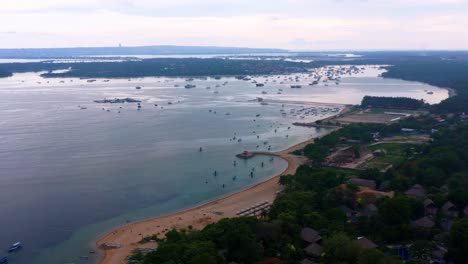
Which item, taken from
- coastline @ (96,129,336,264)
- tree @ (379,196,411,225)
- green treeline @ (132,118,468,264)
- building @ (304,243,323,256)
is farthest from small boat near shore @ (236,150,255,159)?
building @ (304,243,323,256)

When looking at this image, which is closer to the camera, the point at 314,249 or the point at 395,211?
the point at 314,249

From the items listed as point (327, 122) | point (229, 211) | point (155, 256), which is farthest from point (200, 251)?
point (327, 122)

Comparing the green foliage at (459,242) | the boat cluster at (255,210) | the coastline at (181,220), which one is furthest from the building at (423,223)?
the coastline at (181,220)

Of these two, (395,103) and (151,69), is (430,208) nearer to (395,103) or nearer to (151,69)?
(395,103)

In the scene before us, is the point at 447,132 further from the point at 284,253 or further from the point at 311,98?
the point at 311,98

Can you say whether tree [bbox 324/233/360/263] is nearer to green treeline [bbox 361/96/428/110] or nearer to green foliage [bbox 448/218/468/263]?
green foliage [bbox 448/218/468/263]

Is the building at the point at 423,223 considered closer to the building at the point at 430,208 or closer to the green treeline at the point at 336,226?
the green treeline at the point at 336,226

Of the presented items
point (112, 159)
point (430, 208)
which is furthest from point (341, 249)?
point (112, 159)
